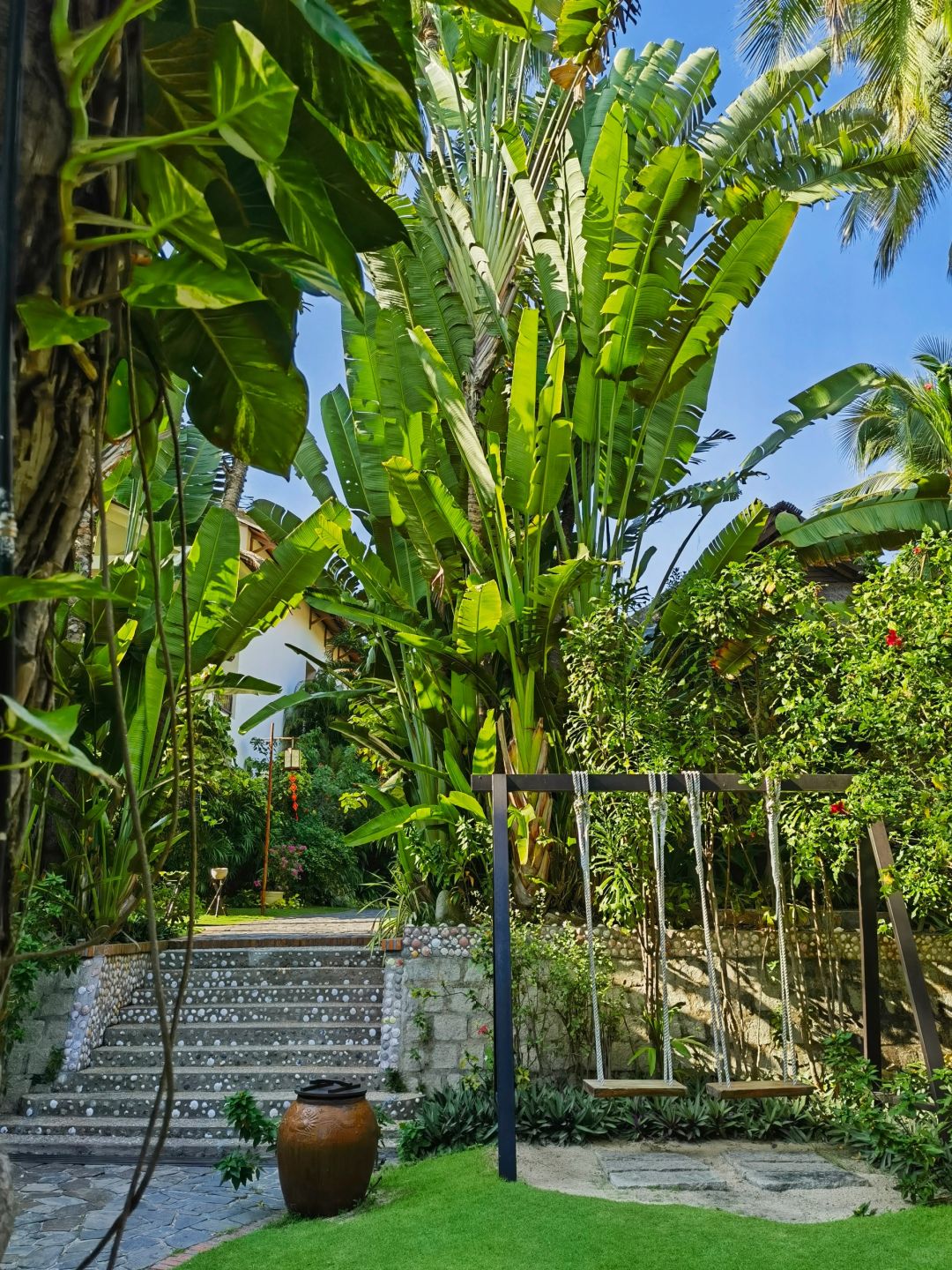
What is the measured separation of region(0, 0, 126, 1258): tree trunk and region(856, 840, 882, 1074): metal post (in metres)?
6.50

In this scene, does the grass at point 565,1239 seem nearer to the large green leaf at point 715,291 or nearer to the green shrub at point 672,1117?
the green shrub at point 672,1117

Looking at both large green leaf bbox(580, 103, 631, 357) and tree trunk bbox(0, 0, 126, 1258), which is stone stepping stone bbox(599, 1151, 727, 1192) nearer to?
tree trunk bbox(0, 0, 126, 1258)

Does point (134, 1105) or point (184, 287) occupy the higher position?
point (184, 287)

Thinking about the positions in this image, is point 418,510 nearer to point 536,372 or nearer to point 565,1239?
point 536,372

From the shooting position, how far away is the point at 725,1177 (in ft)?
17.9

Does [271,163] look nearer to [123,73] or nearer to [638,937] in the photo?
[123,73]

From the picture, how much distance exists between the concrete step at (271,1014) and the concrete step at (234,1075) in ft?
1.37

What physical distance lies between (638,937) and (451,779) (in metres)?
1.78

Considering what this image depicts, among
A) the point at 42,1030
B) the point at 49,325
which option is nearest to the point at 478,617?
the point at 42,1030

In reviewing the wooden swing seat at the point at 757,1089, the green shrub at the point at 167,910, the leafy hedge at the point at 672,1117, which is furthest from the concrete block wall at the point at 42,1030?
the wooden swing seat at the point at 757,1089

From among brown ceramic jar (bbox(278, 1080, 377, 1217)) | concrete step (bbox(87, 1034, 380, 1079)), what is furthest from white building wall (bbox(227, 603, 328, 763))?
brown ceramic jar (bbox(278, 1080, 377, 1217))

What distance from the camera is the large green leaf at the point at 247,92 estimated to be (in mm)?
900

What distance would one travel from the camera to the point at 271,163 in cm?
98

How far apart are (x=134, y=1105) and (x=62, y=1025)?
97 centimetres
